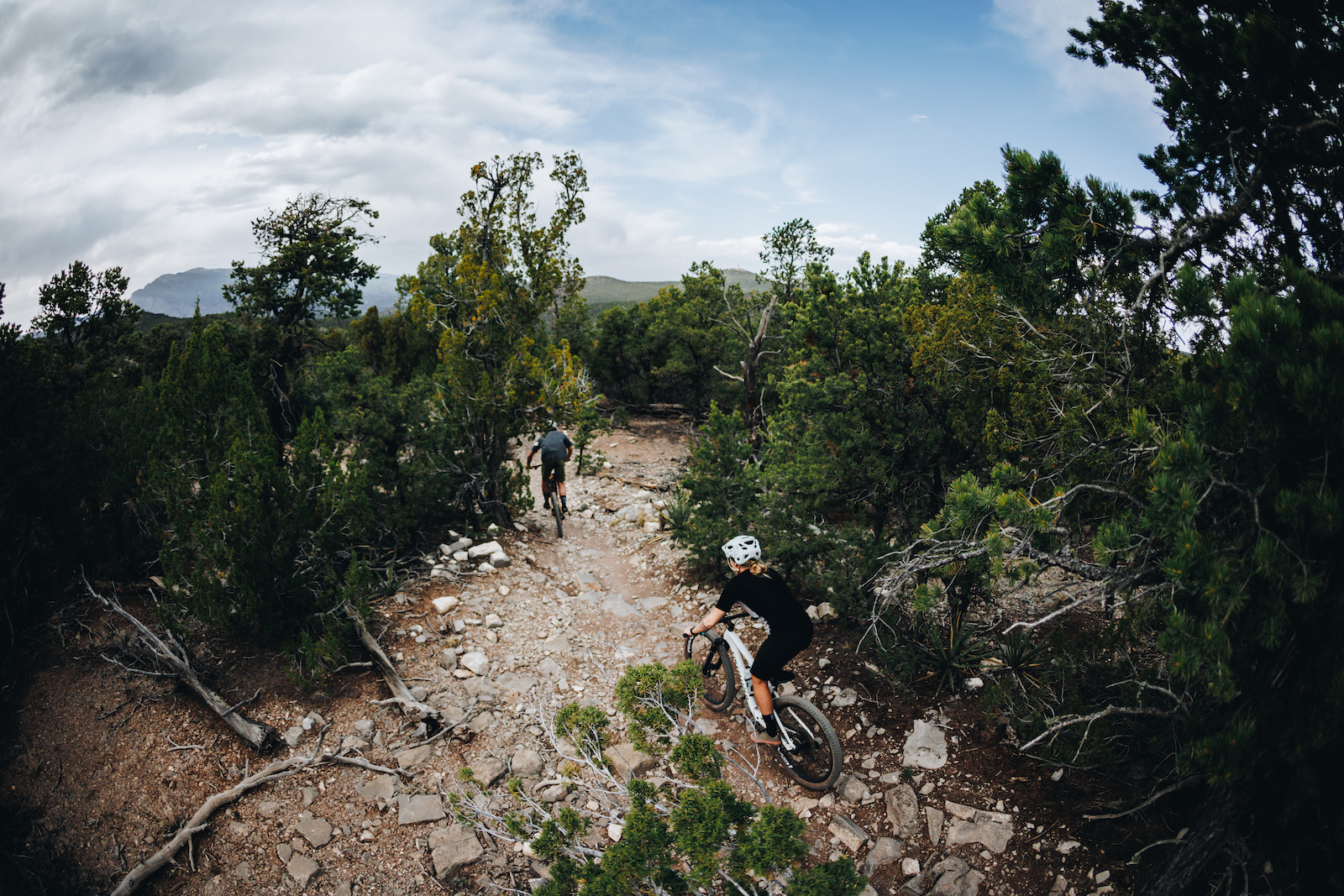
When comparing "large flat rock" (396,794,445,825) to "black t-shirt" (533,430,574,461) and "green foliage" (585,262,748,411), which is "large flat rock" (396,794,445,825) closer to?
"black t-shirt" (533,430,574,461)

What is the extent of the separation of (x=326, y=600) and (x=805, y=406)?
5.47m

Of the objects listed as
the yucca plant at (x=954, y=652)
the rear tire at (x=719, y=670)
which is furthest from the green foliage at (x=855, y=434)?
the rear tire at (x=719, y=670)

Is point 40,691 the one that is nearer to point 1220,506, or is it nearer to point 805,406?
point 805,406

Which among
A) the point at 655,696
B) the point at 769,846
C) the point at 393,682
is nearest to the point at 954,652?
the point at 655,696

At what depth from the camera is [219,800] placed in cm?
468

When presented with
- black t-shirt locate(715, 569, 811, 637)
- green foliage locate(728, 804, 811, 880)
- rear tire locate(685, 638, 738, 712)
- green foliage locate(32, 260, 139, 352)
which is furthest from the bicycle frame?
green foliage locate(32, 260, 139, 352)

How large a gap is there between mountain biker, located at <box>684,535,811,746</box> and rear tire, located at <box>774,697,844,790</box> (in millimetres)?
150

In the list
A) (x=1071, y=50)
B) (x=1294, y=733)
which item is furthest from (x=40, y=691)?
(x=1071, y=50)

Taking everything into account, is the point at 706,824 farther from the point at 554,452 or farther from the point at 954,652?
the point at 554,452

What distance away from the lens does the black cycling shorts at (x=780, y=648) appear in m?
4.79

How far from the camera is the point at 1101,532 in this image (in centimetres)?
295

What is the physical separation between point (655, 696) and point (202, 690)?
14.4ft

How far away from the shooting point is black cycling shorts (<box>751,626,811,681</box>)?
479 cm

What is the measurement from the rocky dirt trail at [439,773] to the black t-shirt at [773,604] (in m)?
1.20
